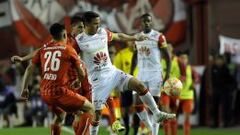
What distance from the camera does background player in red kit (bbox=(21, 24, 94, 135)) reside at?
12.2 m

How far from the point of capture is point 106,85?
13.4m

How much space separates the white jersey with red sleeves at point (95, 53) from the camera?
13305 millimetres

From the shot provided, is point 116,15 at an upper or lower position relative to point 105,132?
upper

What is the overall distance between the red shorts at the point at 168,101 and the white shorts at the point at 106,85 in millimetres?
2980

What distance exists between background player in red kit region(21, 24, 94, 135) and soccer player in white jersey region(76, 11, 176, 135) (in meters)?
0.92

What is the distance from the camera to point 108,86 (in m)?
13.4

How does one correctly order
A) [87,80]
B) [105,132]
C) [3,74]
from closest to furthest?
[87,80], [105,132], [3,74]

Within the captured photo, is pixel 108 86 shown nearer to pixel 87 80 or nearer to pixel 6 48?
pixel 87 80

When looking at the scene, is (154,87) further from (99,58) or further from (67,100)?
(67,100)

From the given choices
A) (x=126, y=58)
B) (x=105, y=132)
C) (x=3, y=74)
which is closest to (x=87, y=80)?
(x=126, y=58)

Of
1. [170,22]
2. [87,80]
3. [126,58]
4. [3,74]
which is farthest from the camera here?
[3,74]

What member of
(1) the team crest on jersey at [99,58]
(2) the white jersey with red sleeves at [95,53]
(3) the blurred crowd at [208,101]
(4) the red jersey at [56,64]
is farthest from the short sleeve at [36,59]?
(3) the blurred crowd at [208,101]

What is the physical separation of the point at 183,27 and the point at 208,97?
2.45m

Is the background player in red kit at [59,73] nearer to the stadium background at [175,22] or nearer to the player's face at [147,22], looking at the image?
the player's face at [147,22]
